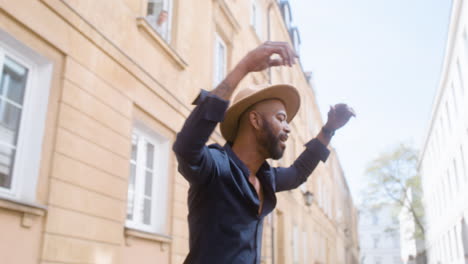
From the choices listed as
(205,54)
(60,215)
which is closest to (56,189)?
(60,215)

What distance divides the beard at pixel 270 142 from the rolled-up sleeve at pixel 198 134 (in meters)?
0.39

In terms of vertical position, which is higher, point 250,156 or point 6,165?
point 6,165

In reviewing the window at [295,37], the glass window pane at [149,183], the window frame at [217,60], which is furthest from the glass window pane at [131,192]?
the window at [295,37]

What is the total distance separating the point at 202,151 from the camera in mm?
1890

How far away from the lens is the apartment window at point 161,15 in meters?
8.91

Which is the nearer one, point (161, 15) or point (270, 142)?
point (270, 142)

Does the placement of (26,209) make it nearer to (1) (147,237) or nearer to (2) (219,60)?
(1) (147,237)

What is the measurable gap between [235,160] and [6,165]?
3.60m

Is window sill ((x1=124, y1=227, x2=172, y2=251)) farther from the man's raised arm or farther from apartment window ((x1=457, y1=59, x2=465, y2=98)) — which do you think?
apartment window ((x1=457, y1=59, x2=465, y2=98))

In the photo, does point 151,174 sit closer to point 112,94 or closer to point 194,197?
point 112,94

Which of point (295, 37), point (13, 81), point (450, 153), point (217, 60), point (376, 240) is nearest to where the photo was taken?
point (13, 81)

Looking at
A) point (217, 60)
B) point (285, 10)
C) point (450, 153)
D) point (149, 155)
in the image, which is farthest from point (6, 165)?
point (450, 153)

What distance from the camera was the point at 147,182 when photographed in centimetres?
805

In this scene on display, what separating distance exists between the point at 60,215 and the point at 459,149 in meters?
24.1
